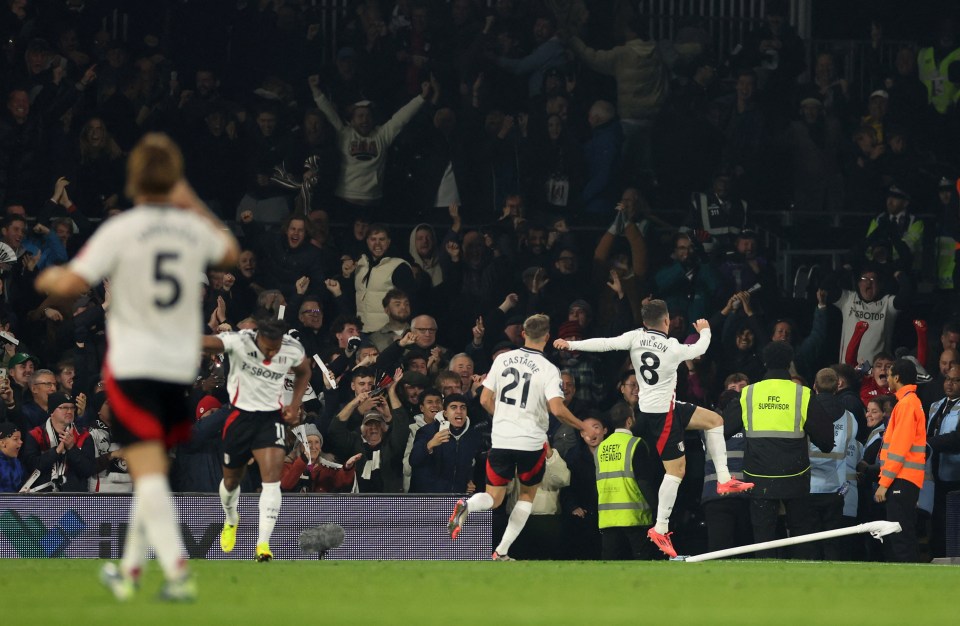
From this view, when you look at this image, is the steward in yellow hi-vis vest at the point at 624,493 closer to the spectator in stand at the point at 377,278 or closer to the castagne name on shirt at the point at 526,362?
the castagne name on shirt at the point at 526,362

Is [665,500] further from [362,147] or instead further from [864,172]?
[864,172]

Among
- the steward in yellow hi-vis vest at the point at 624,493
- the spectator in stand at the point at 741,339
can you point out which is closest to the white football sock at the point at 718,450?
the steward in yellow hi-vis vest at the point at 624,493

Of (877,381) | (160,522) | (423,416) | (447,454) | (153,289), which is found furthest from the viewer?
(877,381)

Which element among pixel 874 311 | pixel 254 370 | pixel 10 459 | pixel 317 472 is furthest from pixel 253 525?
pixel 874 311

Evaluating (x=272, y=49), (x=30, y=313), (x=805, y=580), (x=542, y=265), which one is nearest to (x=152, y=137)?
(x=805, y=580)

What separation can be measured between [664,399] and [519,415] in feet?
4.46

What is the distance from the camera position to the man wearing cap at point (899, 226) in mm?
20688

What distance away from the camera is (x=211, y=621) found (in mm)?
7957

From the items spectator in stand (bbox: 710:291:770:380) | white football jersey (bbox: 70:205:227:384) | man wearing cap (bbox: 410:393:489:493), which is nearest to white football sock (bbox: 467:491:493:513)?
man wearing cap (bbox: 410:393:489:493)

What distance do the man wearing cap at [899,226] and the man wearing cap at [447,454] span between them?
681 centimetres

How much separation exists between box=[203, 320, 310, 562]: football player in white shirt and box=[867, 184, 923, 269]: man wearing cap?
985 cm

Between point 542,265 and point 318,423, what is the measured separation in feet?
13.8

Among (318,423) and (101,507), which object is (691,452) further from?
(101,507)

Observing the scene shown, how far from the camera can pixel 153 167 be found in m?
7.79
